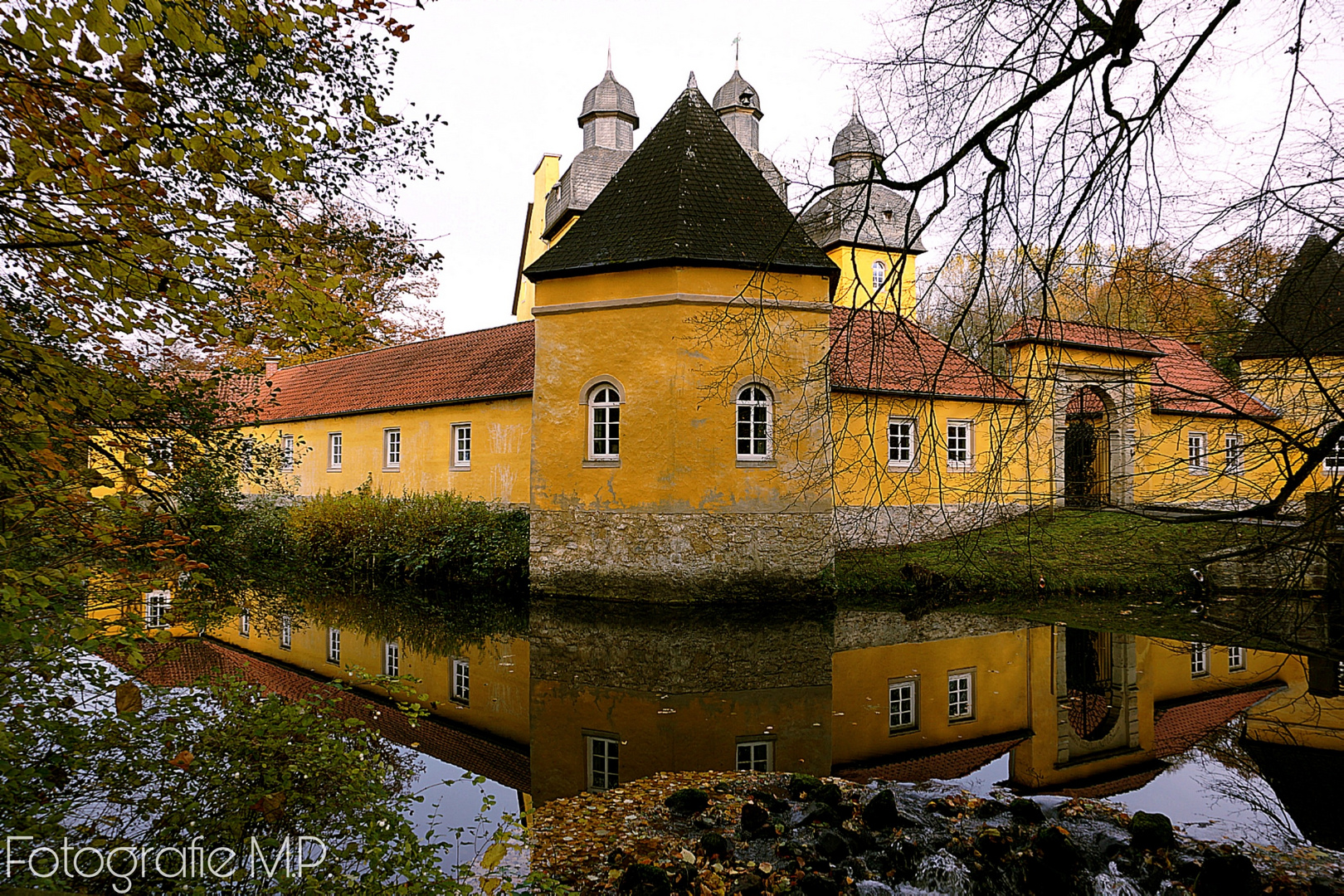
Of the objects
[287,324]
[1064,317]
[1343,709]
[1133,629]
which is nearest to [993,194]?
[1064,317]

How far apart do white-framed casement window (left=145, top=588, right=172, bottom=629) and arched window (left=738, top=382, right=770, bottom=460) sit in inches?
302

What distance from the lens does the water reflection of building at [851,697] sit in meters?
5.85

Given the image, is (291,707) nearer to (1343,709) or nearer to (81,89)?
(81,89)

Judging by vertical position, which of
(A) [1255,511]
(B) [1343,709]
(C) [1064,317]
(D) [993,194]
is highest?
(D) [993,194]

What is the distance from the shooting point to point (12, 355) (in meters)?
3.19

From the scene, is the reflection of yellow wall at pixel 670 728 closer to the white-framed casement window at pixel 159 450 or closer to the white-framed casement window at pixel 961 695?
the white-framed casement window at pixel 961 695

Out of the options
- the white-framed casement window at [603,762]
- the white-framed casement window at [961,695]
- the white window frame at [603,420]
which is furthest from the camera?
the white window frame at [603,420]

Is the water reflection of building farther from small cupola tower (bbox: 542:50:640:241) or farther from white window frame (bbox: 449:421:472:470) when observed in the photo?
small cupola tower (bbox: 542:50:640:241)

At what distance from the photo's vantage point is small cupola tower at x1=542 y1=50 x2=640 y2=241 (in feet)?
90.4

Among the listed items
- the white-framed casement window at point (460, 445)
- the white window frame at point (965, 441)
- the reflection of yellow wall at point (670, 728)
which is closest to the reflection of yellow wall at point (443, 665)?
the reflection of yellow wall at point (670, 728)

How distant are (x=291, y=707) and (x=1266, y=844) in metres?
5.73

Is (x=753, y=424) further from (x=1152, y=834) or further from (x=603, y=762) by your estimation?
(x=1152, y=834)

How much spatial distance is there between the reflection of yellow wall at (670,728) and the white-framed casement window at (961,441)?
946 cm

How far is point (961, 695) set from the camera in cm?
760
